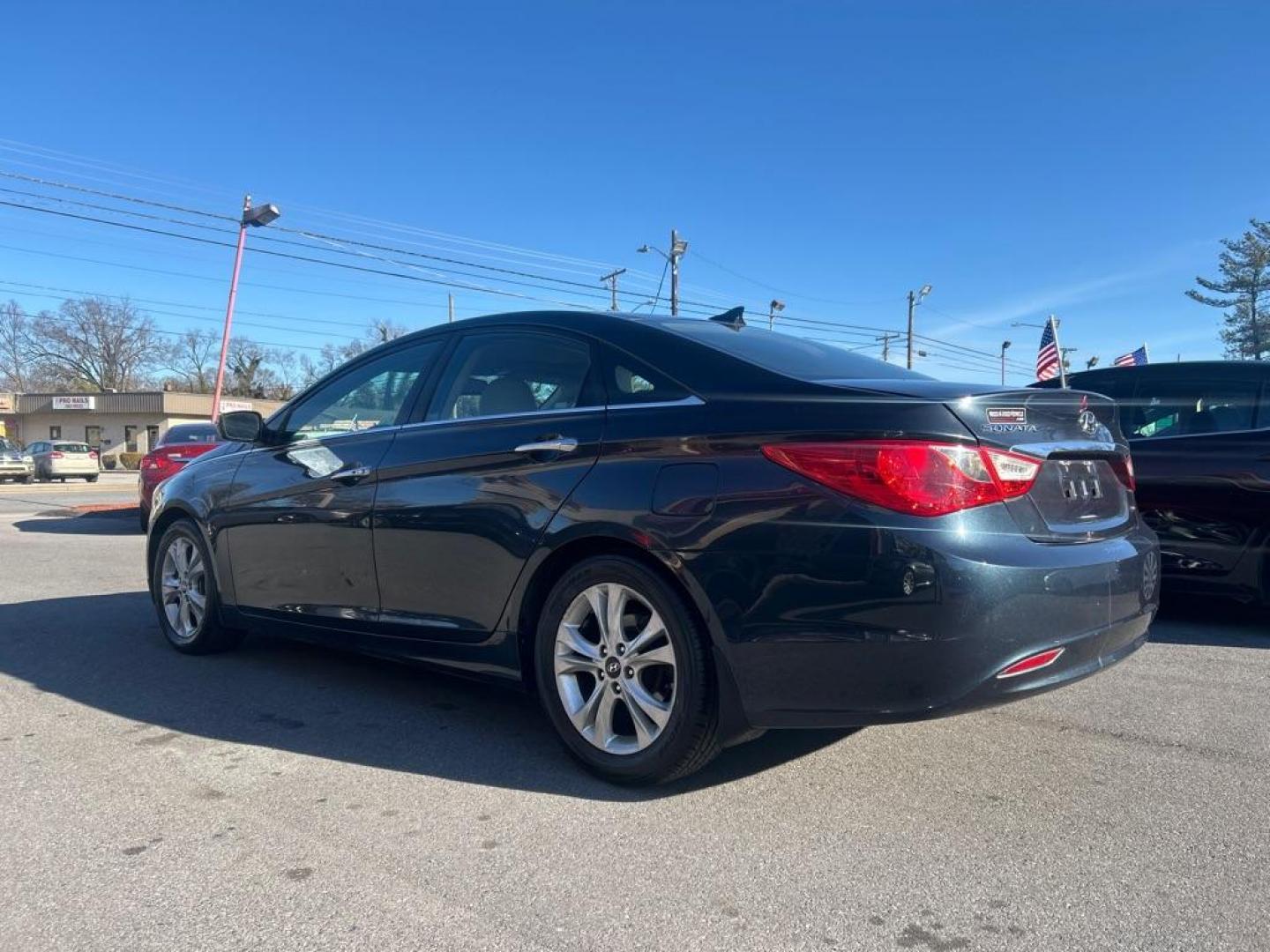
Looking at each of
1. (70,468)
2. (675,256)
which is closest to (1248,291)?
(675,256)

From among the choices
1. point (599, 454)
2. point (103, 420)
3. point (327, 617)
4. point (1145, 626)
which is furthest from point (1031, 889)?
point (103, 420)

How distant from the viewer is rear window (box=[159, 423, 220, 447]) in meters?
13.0

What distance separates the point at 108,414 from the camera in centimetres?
6316

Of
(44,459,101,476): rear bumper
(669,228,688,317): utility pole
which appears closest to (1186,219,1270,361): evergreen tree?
(669,228,688,317): utility pole

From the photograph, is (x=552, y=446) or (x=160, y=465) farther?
(x=160, y=465)

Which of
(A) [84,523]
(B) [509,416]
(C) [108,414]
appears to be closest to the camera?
(B) [509,416]

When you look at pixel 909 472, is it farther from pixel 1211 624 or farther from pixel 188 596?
pixel 1211 624

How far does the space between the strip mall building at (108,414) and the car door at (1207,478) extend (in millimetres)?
59785

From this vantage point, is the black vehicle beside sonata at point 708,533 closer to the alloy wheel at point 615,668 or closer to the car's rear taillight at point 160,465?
the alloy wheel at point 615,668

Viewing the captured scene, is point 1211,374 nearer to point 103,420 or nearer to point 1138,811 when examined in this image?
point 1138,811

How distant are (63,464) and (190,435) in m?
25.9

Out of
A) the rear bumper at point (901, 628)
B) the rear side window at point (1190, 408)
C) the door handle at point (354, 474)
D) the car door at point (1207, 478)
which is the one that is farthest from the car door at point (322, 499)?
the rear side window at point (1190, 408)

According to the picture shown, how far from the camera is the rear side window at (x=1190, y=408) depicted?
5.70m

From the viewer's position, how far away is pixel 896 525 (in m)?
2.71
